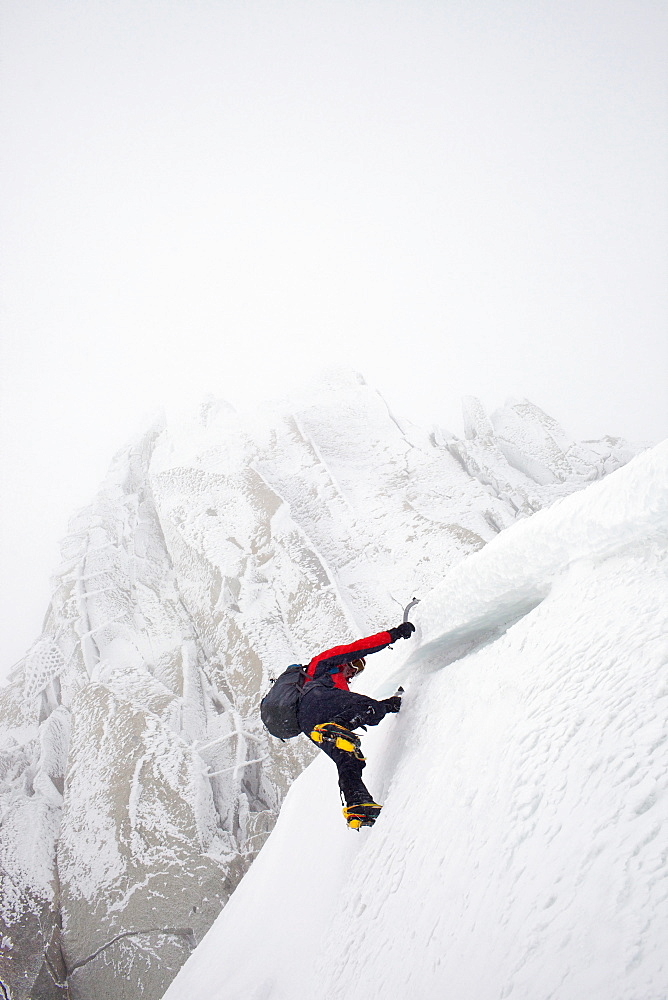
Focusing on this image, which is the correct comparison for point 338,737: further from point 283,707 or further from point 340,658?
point 340,658

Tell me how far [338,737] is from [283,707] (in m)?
0.49

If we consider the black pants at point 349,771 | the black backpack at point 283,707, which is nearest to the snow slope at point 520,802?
the black pants at point 349,771

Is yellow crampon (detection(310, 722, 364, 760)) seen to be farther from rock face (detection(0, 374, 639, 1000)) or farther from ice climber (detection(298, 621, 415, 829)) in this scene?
rock face (detection(0, 374, 639, 1000))

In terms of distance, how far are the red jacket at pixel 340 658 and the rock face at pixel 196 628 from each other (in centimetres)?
983

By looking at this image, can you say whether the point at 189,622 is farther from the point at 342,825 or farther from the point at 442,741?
the point at 442,741

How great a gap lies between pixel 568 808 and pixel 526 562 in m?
1.56

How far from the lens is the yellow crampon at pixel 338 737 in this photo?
304 centimetres

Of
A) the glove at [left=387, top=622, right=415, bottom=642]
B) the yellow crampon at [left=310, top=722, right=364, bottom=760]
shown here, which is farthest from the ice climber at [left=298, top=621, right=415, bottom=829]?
the glove at [left=387, top=622, right=415, bottom=642]

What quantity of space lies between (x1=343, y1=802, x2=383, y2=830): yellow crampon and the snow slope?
71 mm

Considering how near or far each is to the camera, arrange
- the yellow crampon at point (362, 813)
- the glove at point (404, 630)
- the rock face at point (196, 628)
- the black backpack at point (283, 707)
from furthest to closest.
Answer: the rock face at point (196, 628)
the glove at point (404, 630)
the black backpack at point (283, 707)
the yellow crampon at point (362, 813)

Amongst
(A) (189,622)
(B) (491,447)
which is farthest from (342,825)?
(B) (491,447)

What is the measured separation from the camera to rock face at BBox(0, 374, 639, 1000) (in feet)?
33.3

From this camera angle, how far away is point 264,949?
12.2ft

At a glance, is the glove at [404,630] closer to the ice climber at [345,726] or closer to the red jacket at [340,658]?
the red jacket at [340,658]
